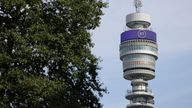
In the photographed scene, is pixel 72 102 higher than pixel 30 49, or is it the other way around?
pixel 30 49

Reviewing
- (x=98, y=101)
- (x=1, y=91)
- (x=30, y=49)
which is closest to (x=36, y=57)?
→ (x=30, y=49)

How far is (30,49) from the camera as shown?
87.0 feet

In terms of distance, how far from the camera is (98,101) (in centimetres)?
2920

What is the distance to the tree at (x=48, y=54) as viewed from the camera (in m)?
26.3

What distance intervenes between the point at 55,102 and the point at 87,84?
3.24m

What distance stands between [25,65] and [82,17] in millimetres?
4082

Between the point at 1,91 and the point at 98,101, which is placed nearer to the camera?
the point at 1,91

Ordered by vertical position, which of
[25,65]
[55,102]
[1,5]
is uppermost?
[1,5]

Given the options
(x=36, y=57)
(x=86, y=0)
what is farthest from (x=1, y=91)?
(x=86, y=0)

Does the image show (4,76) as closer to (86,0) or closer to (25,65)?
(25,65)

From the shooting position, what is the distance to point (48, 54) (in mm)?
26984

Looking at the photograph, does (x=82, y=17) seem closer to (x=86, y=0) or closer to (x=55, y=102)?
(x=86, y=0)

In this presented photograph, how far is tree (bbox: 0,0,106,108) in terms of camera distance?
86.4 feet

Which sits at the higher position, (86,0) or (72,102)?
(86,0)
